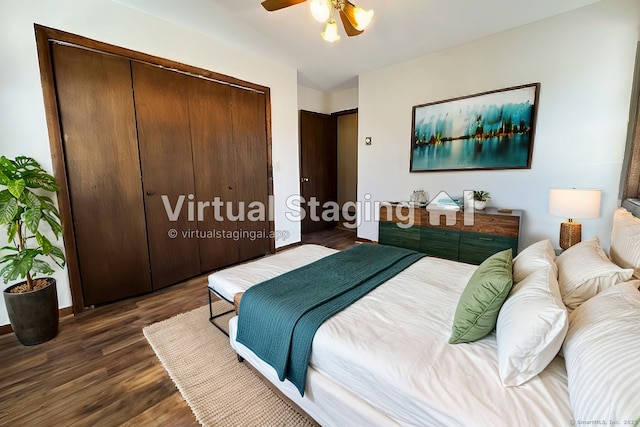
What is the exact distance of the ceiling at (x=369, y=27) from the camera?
2375 millimetres

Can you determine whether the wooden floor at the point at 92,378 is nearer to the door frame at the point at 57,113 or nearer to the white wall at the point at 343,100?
the door frame at the point at 57,113

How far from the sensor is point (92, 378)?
5.34 feet

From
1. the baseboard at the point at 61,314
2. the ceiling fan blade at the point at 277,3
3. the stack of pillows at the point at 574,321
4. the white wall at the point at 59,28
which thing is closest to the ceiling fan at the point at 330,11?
the ceiling fan blade at the point at 277,3

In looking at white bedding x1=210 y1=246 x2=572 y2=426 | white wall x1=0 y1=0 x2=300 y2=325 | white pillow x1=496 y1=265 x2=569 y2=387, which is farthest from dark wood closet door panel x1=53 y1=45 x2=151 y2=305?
white pillow x1=496 y1=265 x2=569 y2=387

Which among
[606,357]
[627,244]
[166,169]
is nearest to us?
[606,357]

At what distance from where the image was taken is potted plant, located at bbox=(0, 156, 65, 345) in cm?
176

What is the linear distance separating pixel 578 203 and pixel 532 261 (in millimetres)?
1268

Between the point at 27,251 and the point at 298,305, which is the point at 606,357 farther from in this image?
the point at 27,251

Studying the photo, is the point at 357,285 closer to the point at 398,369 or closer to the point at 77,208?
the point at 398,369

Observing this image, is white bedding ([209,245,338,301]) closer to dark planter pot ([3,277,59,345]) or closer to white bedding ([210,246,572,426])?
white bedding ([210,246,572,426])

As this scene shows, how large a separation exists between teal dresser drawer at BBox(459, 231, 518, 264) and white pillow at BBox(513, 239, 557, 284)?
139 cm

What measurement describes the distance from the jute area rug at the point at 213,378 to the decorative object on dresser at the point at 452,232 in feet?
7.65

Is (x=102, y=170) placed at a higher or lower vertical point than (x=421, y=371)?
higher

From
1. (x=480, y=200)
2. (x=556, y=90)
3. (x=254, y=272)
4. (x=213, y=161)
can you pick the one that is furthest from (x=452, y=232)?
(x=213, y=161)
